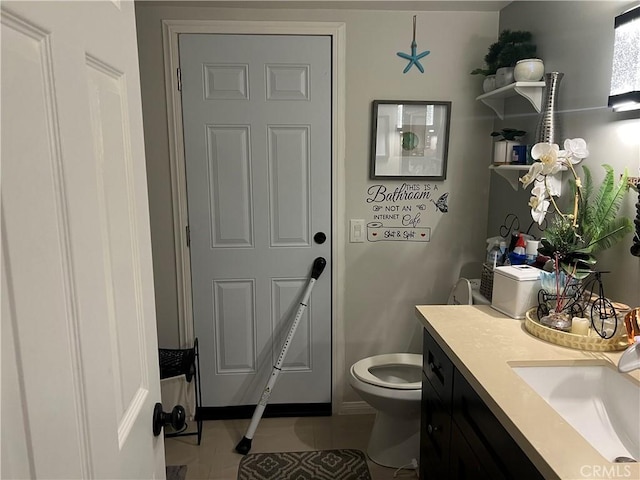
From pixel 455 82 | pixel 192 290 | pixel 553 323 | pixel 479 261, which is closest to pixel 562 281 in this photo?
pixel 553 323

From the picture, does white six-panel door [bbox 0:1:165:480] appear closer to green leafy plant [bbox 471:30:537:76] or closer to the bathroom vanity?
the bathroom vanity

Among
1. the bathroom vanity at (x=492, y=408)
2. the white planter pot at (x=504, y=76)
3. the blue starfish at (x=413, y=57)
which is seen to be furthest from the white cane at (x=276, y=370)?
the white planter pot at (x=504, y=76)

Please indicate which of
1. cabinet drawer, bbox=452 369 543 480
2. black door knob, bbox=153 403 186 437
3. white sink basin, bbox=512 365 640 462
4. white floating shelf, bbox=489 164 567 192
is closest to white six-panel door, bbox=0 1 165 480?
black door knob, bbox=153 403 186 437

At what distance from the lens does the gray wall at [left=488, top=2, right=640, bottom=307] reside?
1471 mm

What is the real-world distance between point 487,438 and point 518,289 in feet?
1.98

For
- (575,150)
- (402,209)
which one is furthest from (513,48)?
(402,209)

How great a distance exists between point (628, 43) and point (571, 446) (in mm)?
1177

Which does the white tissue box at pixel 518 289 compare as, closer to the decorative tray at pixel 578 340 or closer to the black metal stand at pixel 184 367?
the decorative tray at pixel 578 340

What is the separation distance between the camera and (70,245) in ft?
1.87

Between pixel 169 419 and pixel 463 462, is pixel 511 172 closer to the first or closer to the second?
pixel 463 462

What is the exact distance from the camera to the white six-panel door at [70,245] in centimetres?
46

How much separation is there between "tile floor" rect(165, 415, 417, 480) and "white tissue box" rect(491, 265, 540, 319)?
1.02 meters

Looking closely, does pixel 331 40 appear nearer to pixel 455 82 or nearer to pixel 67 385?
pixel 455 82

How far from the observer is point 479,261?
2.60m
